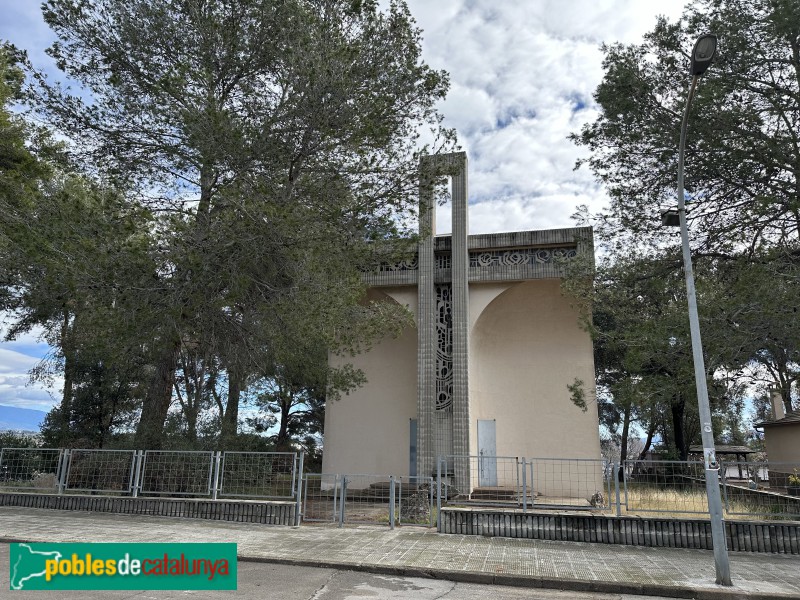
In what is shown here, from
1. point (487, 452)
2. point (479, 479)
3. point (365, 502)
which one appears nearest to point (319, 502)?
point (365, 502)

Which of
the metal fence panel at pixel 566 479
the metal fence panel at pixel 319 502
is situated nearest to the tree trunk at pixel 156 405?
the metal fence panel at pixel 319 502

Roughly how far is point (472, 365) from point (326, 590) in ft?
34.2

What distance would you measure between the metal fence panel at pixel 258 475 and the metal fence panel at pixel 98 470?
211 cm

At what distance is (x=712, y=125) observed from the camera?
10.3 metres

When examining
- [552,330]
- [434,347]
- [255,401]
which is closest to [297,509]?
[434,347]

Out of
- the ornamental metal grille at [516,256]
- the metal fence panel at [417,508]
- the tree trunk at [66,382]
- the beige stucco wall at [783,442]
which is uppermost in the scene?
the ornamental metal grille at [516,256]

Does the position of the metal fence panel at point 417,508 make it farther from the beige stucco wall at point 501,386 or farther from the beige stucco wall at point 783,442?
the beige stucco wall at point 783,442

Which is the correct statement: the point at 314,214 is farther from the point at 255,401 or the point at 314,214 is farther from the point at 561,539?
the point at 255,401

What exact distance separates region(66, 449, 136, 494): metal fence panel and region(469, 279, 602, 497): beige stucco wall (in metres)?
8.52

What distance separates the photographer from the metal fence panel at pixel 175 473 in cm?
1061

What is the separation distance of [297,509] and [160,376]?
15.3 feet

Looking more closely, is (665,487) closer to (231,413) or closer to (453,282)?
(453,282)

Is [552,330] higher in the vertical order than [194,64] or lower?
lower

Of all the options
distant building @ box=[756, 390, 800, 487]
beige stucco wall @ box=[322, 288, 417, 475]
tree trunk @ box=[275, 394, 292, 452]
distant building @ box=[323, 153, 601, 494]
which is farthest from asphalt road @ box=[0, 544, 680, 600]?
tree trunk @ box=[275, 394, 292, 452]
